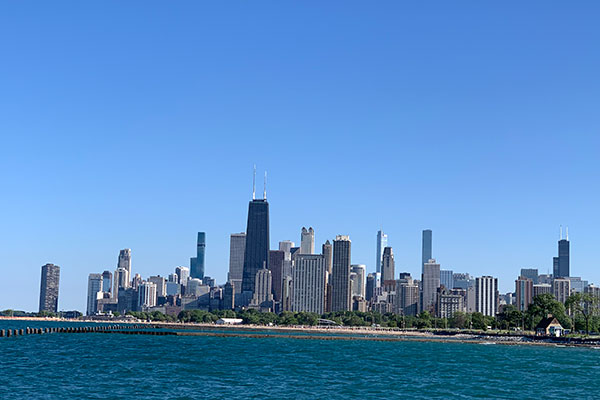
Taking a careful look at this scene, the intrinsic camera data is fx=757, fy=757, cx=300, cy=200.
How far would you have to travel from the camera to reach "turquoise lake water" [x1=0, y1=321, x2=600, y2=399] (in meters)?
76.4

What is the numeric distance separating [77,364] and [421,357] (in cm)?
6078

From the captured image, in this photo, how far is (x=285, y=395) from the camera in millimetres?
74250

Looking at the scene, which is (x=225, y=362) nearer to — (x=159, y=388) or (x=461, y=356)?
(x=159, y=388)

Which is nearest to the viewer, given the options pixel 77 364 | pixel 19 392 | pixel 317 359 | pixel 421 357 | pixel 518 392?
pixel 19 392

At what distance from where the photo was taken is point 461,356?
139250 millimetres

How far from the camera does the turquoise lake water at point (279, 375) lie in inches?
3009

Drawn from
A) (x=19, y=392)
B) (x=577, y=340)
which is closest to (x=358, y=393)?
(x=19, y=392)

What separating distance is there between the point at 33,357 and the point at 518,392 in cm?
7304

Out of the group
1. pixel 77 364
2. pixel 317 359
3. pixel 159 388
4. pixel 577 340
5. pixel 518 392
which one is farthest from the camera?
pixel 577 340

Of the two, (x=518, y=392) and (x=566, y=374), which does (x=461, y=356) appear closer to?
(x=566, y=374)

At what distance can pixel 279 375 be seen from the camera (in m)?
93.2

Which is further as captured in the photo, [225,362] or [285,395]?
[225,362]

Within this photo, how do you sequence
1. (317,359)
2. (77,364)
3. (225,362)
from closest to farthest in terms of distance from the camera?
1. (77,364)
2. (225,362)
3. (317,359)

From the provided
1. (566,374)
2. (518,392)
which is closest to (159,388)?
(518,392)
